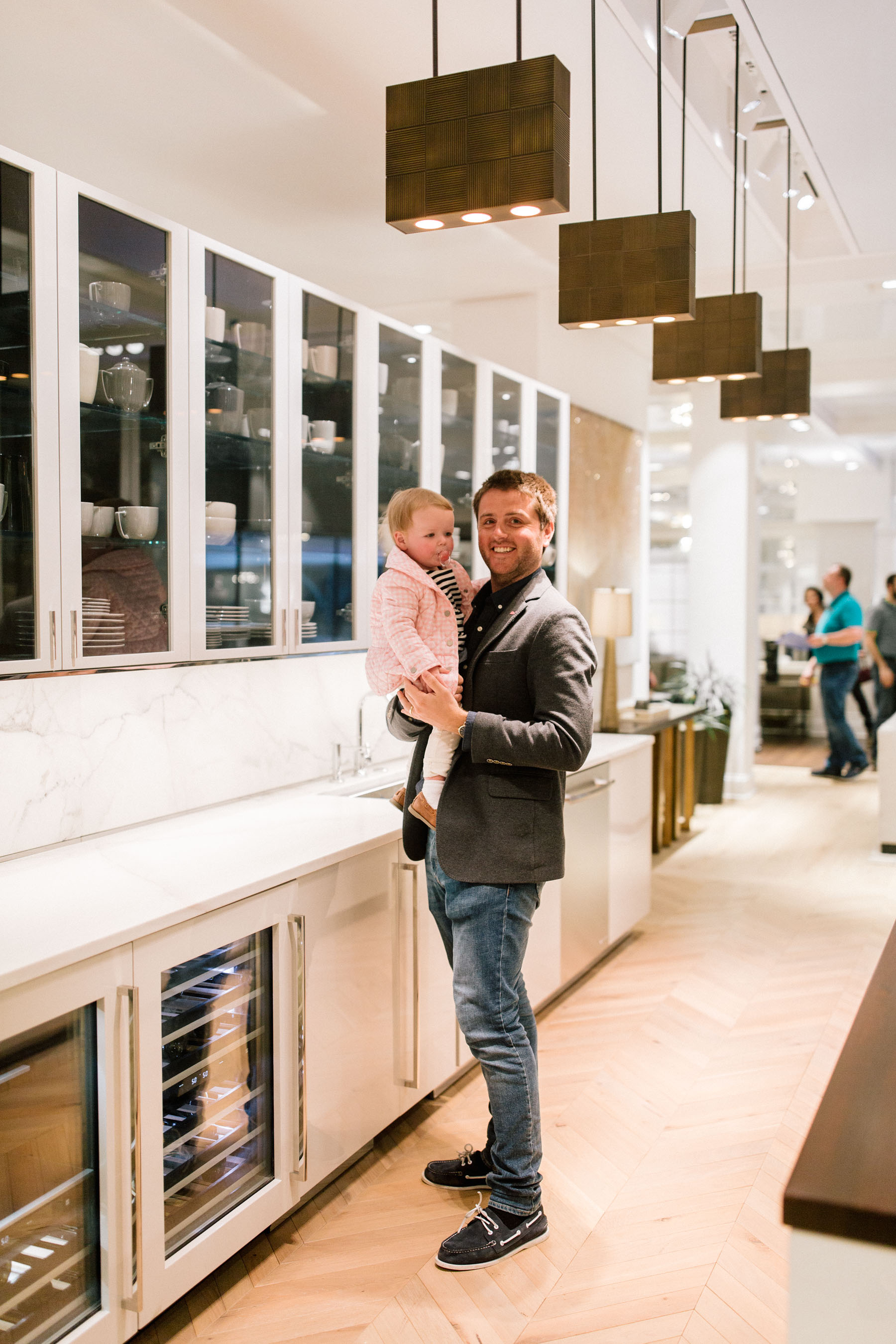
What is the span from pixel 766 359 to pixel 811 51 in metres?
1.13

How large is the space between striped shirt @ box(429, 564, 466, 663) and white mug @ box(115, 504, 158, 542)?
650 millimetres

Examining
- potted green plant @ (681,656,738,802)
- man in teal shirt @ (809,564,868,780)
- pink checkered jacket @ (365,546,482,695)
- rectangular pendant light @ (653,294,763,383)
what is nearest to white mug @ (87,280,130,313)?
pink checkered jacket @ (365,546,482,695)

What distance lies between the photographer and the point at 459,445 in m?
3.84

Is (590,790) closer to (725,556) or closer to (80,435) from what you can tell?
(80,435)

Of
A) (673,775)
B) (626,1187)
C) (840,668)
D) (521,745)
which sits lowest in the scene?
(626,1187)

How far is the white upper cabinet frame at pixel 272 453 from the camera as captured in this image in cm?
253

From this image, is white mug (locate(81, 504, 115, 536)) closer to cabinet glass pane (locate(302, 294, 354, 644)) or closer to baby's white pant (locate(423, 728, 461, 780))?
cabinet glass pane (locate(302, 294, 354, 644))

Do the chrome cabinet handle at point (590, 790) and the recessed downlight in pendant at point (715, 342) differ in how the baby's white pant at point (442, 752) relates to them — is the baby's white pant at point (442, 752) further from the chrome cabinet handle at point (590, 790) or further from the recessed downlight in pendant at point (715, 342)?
the recessed downlight in pendant at point (715, 342)

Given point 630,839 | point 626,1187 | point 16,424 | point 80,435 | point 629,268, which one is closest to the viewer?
point 16,424

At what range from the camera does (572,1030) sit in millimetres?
3668

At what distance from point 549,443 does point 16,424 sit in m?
2.85

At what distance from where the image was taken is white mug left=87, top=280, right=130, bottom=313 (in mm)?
2230

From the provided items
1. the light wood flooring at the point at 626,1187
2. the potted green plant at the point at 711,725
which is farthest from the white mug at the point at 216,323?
the potted green plant at the point at 711,725

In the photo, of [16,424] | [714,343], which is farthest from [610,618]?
[16,424]
